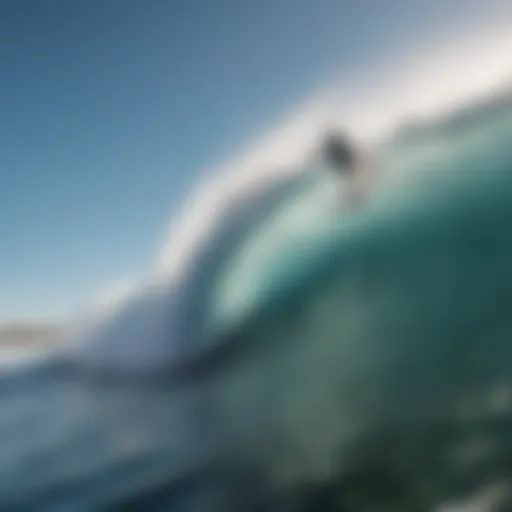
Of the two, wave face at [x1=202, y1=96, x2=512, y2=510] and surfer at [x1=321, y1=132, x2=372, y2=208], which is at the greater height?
surfer at [x1=321, y1=132, x2=372, y2=208]

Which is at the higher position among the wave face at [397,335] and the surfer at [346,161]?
the surfer at [346,161]

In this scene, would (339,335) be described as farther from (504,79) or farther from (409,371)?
(504,79)

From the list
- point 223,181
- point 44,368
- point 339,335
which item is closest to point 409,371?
point 339,335

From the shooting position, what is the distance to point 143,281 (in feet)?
8.59

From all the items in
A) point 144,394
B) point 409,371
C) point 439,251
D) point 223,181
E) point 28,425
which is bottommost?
point 409,371

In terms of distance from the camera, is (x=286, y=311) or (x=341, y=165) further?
(x=286, y=311)

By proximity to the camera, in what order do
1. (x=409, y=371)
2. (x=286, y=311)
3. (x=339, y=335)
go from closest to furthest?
(x=409, y=371)
(x=339, y=335)
(x=286, y=311)

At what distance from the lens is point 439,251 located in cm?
244

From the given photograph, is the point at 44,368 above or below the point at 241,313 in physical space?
above

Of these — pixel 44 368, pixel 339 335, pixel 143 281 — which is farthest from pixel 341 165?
pixel 44 368

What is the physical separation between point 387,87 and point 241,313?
3.30 ft

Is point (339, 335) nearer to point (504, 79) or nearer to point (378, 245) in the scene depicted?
point (378, 245)

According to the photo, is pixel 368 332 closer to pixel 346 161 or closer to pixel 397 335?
pixel 397 335

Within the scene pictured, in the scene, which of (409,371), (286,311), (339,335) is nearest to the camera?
(409,371)
